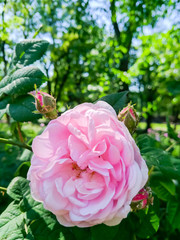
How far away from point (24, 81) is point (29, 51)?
13 centimetres

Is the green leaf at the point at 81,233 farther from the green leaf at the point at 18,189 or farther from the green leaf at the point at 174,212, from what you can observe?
the green leaf at the point at 174,212

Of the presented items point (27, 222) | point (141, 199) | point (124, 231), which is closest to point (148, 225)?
point (124, 231)

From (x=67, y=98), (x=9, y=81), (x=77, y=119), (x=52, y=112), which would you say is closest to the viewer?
(x=77, y=119)

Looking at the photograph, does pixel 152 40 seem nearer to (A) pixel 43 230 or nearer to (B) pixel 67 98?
(A) pixel 43 230

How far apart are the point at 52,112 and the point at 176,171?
1.24 ft

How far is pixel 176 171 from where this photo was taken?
59 centimetres

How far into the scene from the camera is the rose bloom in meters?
0.38

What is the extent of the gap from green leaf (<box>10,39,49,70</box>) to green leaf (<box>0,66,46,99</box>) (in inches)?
2.2

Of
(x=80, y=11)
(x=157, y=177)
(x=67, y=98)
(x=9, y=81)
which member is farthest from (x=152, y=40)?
(x=67, y=98)

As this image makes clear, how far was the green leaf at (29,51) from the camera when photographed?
2.16ft

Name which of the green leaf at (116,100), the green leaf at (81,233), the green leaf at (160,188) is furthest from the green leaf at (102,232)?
the green leaf at (160,188)

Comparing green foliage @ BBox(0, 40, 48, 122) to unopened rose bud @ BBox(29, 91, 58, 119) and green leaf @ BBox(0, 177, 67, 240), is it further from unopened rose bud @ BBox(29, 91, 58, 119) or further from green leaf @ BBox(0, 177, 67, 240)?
green leaf @ BBox(0, 177, 67, 240)

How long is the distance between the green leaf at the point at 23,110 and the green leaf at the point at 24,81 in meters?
0.02

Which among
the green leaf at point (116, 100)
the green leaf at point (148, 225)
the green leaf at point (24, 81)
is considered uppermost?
the green leaf at point (24, 81)
